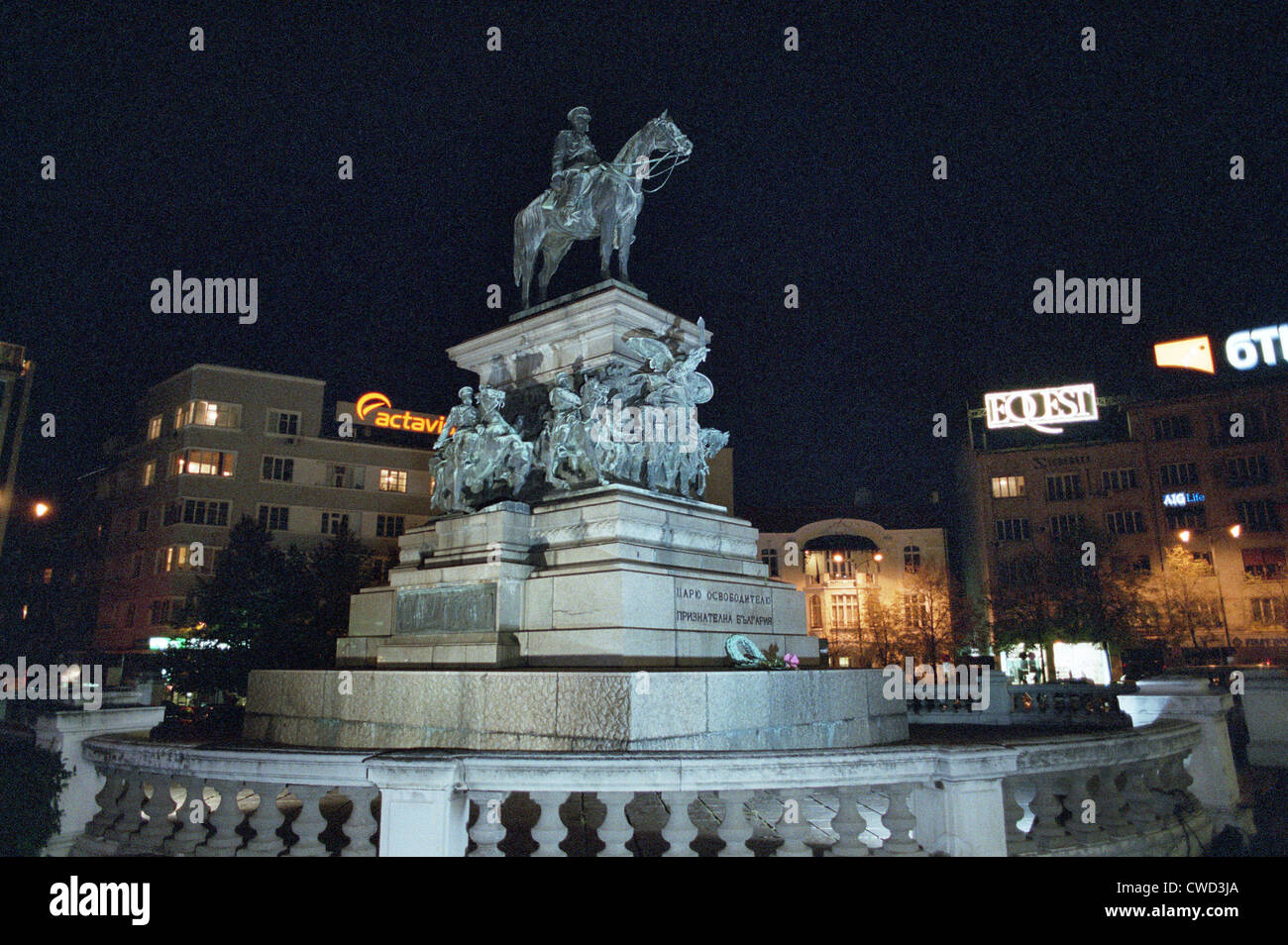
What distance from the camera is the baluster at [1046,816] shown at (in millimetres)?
7352

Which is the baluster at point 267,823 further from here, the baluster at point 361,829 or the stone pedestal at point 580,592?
the stone pedestal at point 580,592

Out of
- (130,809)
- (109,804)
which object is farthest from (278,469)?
(130,809)

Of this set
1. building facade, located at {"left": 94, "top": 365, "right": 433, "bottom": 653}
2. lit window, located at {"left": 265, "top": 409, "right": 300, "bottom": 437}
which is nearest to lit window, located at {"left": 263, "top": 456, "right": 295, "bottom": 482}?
building facade, located at {"left": 94, "top": 365, "right": 433, "bottom": 653}

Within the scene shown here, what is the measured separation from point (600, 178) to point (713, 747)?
9.24 meters

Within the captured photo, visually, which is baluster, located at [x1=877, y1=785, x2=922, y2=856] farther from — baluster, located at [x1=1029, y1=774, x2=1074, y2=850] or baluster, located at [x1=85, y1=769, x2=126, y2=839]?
baluster, located at [x1=85, y1=769, x2=126, y2=839]

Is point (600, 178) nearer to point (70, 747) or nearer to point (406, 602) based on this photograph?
point (406, 602)

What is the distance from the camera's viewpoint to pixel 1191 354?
2665 inches

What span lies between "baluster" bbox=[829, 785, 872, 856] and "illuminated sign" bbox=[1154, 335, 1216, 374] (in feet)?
243

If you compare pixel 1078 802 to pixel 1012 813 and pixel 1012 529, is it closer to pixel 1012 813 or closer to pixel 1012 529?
A: pixel 1012 813

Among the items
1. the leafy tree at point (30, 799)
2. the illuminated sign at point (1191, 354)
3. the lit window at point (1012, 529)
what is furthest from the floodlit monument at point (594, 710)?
the illuminated sign at point (1191, 354)

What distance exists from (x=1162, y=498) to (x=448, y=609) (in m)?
68.2

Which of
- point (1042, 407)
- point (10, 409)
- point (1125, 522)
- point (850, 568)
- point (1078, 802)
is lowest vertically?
point (1078, 802)

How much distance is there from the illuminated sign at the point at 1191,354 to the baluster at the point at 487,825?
75.6 metres
